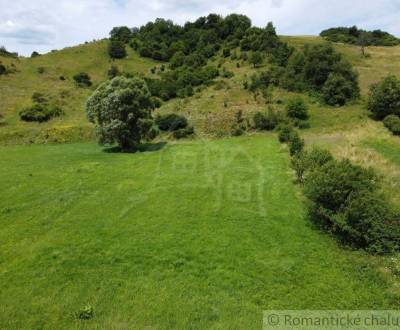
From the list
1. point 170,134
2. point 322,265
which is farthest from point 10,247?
point 170,134

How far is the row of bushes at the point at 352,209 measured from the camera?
18938 mm

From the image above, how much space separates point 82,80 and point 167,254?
190 ft

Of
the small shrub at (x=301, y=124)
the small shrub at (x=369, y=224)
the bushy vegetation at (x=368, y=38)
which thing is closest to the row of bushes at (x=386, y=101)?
the small shrub at (x=301, y=124)

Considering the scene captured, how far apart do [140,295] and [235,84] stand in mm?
48425

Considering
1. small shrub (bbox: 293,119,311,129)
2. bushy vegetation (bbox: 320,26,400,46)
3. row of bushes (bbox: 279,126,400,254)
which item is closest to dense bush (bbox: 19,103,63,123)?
small shrub (bbox: 293,119,311,129)

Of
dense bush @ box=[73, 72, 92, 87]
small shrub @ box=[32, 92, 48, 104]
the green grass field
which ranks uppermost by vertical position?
dense bush @ box=[73, 72, 92, 87]

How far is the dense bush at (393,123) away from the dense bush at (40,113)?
4299 centimetres

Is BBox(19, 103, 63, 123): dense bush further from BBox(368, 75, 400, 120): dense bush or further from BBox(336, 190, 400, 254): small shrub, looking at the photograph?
BBox(336, 190, 400, 254): small shrub

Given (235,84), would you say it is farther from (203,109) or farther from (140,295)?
(140,295)

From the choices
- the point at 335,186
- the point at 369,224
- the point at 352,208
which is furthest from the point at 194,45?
the point at 369,224

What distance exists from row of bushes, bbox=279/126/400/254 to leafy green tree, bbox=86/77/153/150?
2143 cm

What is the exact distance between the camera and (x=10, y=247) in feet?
64.4

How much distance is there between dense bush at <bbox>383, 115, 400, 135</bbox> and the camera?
4044cm

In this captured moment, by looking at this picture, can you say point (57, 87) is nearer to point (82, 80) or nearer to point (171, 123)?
point (82, 80)
